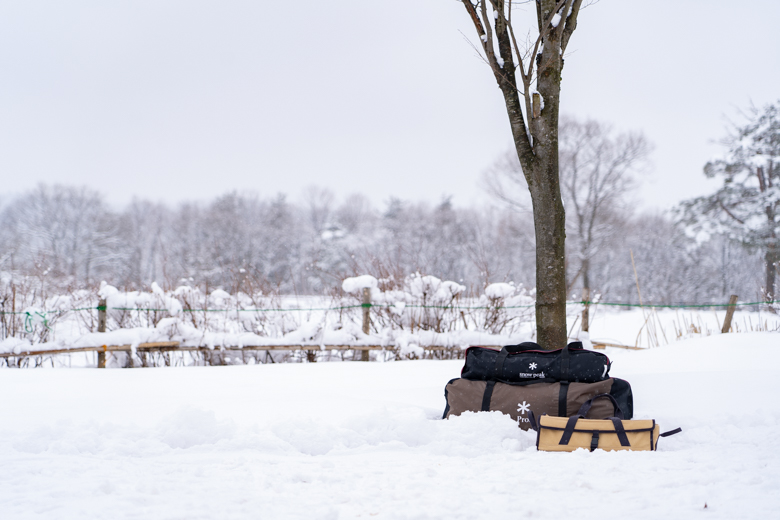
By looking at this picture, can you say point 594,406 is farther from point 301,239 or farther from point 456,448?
point 301,239

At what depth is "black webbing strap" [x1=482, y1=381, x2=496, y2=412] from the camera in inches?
121

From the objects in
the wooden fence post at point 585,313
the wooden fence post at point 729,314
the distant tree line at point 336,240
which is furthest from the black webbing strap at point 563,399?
the distant tree line at point 336,240

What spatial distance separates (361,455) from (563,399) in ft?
4.11

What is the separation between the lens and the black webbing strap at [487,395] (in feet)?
10.1

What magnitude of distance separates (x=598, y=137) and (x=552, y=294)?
22.2 m

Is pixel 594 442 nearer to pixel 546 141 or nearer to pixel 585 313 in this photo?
pixel 546 141

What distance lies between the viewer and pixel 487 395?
311 centimetres

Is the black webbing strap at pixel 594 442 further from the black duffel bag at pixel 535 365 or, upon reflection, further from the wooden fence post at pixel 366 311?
the wooden fence post at pixel 366 311

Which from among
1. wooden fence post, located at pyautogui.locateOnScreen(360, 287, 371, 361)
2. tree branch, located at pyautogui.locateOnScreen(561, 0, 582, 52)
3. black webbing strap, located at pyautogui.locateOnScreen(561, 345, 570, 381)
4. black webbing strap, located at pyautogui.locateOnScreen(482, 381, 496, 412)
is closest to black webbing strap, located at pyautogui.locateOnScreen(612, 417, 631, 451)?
black webbing strap, located at pyautogui.locateOnScreen(561, 345, 570, 381)

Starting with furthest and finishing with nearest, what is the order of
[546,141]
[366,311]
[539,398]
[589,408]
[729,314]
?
[366,311]
[729,314]
[546,141]
[539,398]
[589,408]

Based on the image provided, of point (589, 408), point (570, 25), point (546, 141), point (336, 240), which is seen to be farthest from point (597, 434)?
point (336, 240)

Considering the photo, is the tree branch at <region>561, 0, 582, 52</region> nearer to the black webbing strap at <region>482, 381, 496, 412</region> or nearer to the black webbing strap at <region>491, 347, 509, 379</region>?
the black webbing strap at <region>491, 347, 509, 379</region>

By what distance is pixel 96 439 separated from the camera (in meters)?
2.58

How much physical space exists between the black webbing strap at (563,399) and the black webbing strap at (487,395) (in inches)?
16.1
